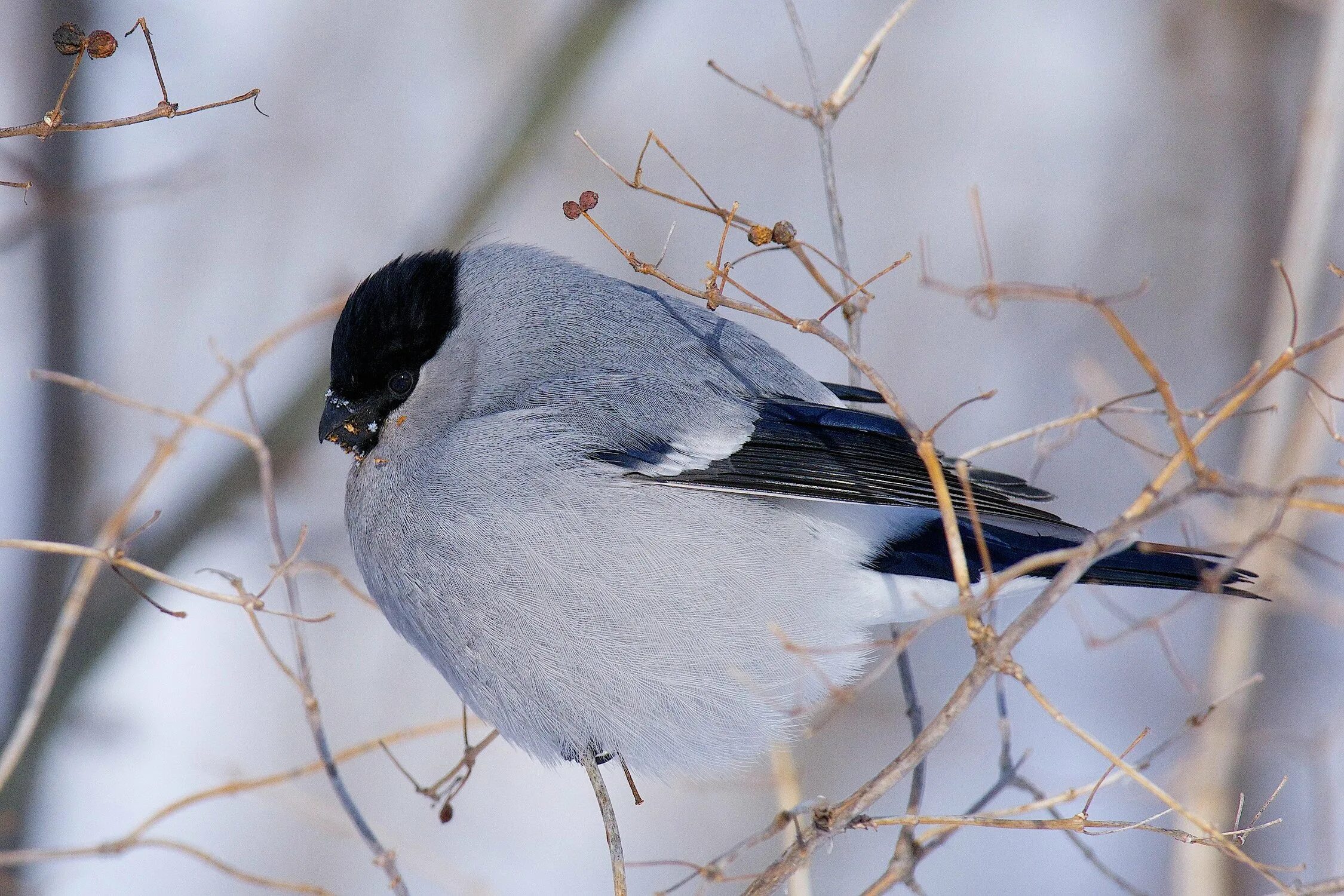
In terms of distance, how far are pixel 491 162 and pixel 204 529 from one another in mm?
1643

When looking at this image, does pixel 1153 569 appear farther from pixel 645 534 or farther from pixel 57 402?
pixel 57 402

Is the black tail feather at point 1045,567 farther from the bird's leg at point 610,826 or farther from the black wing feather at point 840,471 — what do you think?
the bird's leg at point 610,826

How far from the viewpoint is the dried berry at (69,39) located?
1.61 metres

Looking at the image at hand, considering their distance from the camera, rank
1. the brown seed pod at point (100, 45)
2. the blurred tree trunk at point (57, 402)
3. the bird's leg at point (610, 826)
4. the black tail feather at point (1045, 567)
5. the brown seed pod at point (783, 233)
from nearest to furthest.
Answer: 1. the brown seed pod at point (100, 45)
2. the brown seed pod at point (783, 233)
3. the bird's leg at point (610, 826)
4. the black tail feather at point (1045, 567)
5. the blurred tree trunk at point (57, 402)

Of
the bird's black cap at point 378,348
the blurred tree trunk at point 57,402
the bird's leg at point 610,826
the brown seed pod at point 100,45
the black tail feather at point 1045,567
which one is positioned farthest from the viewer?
the blurred tree trunk at point 57,402

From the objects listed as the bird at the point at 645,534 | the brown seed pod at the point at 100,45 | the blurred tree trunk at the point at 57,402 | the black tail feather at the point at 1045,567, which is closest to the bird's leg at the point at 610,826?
the bird at the point at 645,534

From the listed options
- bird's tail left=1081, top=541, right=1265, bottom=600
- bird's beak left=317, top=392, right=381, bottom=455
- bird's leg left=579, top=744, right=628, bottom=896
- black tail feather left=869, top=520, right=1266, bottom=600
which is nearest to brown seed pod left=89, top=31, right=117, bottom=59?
bird's beak left=317, top=392, right=381, bottom=455

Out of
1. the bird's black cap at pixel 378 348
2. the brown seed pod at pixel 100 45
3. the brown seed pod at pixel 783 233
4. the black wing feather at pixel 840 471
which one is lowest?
the black wing feather at pixel 840 471

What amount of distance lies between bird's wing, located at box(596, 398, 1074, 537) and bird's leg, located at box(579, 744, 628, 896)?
0.59 meters

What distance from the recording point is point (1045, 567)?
2271 millimetres

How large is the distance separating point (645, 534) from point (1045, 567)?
0.83 m

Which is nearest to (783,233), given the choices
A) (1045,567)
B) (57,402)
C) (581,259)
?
(1045,567)

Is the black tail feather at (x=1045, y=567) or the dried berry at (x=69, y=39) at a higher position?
the dried berry at (x=69, y=39)

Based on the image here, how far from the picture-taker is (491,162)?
407 centimetres
